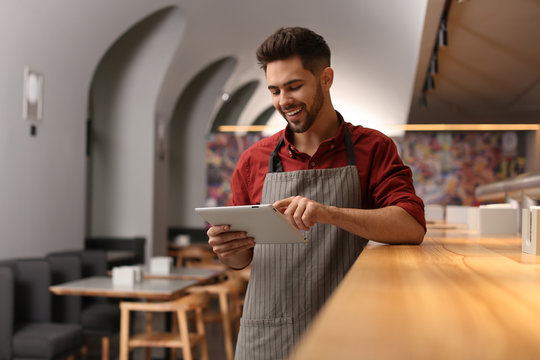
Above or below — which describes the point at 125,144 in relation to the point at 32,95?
below

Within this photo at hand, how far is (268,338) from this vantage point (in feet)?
5.81

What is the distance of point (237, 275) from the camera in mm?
6309

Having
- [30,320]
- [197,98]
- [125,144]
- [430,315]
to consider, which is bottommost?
[30,320]

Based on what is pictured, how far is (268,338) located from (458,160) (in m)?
9.86

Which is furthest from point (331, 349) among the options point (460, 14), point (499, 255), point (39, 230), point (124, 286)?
point (39, 230)

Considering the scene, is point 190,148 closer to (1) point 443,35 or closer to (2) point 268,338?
(1) point 443,35

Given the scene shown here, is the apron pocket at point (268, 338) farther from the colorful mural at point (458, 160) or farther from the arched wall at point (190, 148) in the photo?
the colorful mural at point (458, 160)

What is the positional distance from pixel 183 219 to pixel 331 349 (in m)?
10.7

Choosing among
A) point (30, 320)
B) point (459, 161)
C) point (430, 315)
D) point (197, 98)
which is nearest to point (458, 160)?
point (459, 161)

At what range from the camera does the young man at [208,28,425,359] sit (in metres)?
1.71

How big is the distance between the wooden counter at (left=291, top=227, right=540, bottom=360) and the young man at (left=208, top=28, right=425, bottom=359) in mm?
670

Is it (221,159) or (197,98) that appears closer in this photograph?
(197,98)

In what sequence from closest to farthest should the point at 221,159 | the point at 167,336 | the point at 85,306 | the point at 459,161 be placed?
1. the point at 167,336
2. the point at 85,306
3. the point at 459,161
4. the point at 221,159

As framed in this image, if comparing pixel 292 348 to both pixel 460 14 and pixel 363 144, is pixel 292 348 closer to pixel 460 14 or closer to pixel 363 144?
pixel 363 144
